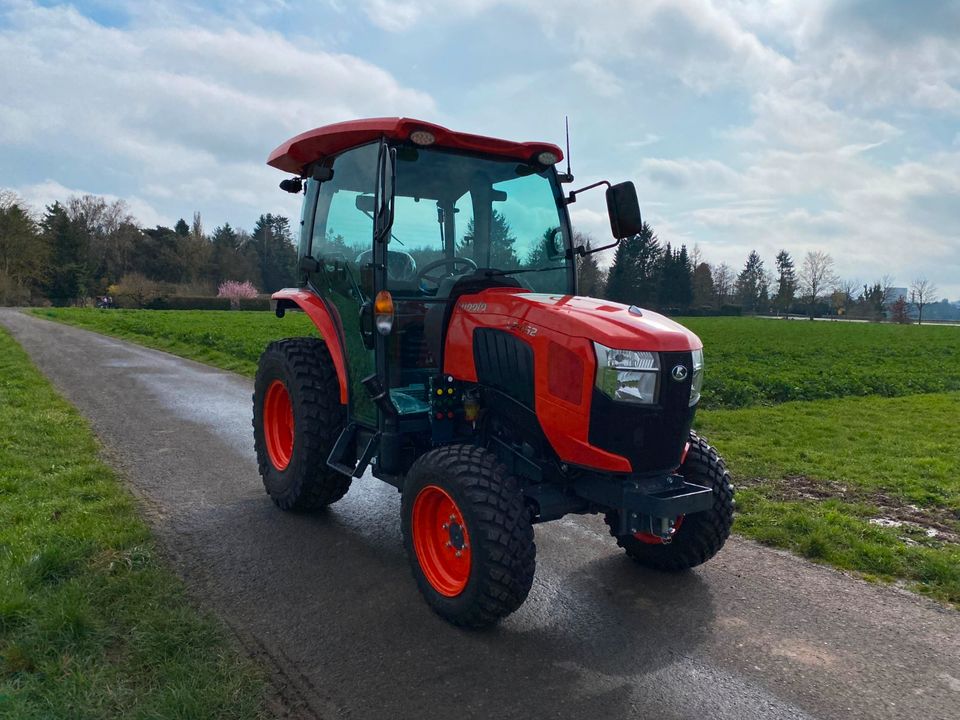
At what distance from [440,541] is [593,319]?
1417 mm

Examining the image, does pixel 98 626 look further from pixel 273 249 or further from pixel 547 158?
pixel 273 249

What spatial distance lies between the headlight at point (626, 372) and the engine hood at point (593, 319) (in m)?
0.04

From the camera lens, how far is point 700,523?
13.1ft

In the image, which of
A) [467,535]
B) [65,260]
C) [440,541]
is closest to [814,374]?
[440,541]

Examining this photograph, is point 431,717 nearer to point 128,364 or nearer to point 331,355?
point 331,355

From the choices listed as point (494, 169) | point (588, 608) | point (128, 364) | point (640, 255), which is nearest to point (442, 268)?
point (494, 169)

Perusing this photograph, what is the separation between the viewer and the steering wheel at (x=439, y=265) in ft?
14.3

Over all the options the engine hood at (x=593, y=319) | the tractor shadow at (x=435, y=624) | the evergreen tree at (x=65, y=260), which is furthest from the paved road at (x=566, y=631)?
the evergreen tree at (x=65, y=260)

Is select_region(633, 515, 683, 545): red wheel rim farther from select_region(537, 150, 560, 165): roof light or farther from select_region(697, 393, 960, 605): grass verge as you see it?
select_region(537, 150, 560, 165): roof light

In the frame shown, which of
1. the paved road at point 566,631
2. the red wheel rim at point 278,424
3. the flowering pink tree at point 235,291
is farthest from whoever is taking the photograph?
the flowering pink tree at point 235,291

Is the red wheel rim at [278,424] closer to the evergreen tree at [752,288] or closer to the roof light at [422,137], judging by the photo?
the roof light at [422,137]

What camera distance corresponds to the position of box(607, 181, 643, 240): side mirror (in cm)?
403

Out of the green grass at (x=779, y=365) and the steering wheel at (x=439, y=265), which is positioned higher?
the steering wheel at (x=439, y=265)

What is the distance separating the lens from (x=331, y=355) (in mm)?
4953
